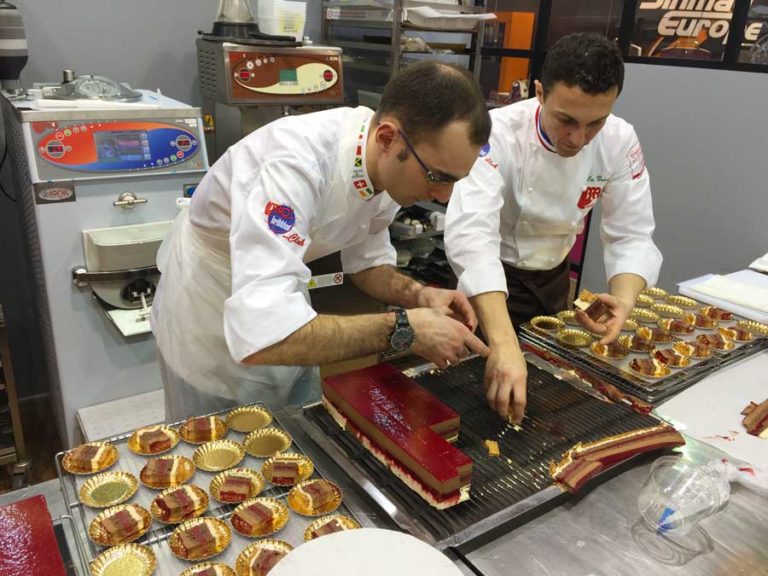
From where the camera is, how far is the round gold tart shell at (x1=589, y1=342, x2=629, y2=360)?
175cm

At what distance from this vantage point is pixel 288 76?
2.60 meters

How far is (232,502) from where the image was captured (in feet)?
3.55

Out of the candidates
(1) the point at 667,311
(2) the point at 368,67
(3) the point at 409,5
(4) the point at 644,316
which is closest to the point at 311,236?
(4) the point at 644,316

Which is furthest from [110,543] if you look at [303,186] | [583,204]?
[583,204]

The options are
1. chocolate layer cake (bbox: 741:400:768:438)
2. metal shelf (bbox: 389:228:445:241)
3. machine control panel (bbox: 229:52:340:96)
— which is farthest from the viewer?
metal shelf (bbox: 389:228:445:241)

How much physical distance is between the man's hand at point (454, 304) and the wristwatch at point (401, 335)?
0.22 meters

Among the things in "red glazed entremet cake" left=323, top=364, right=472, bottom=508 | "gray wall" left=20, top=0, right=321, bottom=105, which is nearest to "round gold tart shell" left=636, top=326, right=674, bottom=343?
"red glazed entremet cake" left=323, top=364, right=472, bottom=508

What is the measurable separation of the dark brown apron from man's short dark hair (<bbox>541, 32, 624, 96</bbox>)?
2.38 ft

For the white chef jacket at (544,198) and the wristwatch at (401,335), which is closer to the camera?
the wristwatch at (401,335)

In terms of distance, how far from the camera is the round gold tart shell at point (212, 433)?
1.24 m

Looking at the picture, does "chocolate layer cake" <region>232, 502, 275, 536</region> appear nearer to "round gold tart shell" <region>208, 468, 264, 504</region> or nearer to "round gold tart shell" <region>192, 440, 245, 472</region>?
"round gold tart shell" <region>208, 468, 264, 504</region>

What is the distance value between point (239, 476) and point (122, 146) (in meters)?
1.54

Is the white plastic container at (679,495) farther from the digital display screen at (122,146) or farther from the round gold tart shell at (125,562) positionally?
the digital display screen at (122,146)

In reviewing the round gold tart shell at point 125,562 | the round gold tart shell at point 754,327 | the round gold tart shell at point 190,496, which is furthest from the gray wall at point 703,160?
the round gold tart shell at point 125,562
